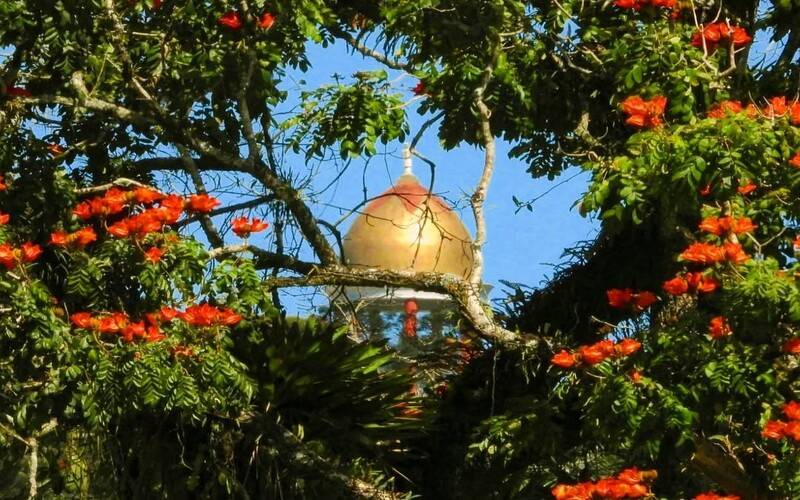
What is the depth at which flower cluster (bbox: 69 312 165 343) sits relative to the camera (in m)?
7.94

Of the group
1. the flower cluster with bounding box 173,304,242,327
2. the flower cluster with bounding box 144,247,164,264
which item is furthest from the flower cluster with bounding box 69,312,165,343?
the flower cluster with bounding box 144,247,164,264

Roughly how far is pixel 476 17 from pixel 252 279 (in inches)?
79.9

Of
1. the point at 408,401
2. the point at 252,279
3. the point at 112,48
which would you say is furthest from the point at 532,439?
the point at 112,48

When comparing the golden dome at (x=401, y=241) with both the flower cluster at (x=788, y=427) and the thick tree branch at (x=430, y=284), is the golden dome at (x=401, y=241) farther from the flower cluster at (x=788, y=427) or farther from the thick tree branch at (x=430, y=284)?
the flower cluster at (x=788, y=427)

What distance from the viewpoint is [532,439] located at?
947 centimetres

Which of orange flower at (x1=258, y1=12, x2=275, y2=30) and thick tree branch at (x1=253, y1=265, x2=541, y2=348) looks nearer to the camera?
thick tree branch at (x1=253, y1=265, x2=541, y2=348)

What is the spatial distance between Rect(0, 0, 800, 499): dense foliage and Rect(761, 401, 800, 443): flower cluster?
0.05ft

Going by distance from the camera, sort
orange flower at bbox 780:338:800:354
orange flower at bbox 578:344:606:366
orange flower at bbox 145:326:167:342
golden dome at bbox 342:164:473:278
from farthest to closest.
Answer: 1. golden dome at bbox 342:164:473:278
2. orange flower at bbox 145:326:167:342
3. orange flower at bbox 578:344:606:366
4. orange flower at bbox 780:338:800:354

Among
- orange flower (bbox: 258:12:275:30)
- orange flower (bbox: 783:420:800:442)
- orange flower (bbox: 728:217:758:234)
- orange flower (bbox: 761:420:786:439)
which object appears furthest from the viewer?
orange flower (bbox: 258:12:275:30)

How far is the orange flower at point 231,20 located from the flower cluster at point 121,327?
6.40 ft

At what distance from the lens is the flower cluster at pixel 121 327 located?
794 cm

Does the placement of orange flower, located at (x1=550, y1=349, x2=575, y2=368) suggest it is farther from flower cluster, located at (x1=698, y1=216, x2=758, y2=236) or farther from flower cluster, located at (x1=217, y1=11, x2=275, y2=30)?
flower cluster, located at (x1=217, y1=11, x2=275, y2=30)

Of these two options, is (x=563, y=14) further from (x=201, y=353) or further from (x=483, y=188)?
(x=201, y=353)

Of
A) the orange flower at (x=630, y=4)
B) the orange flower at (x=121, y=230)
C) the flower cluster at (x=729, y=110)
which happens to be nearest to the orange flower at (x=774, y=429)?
the flower cluster at (x=729, y=110)
